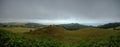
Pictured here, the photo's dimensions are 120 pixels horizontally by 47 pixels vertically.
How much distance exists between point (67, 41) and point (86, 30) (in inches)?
A: 156

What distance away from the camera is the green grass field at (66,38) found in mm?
19453

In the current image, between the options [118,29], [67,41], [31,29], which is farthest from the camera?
[31,29]

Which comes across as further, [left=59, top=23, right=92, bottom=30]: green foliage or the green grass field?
[left=59, top=23, right=92, bottom=30]: green foliage

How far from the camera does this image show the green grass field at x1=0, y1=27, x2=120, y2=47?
766 inches

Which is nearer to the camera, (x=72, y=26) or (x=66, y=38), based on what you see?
(x=66, y=38)

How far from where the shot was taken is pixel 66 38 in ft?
81.9

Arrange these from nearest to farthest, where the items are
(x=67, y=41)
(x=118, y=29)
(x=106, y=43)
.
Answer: (x=106, y=43) < (x=67, y=41) < (x=118, y=29)

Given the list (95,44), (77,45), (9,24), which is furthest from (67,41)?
(9,24)

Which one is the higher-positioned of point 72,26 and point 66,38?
point 72,26

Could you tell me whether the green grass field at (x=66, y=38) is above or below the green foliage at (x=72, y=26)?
below

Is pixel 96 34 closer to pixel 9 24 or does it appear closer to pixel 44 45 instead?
pixel 44 45

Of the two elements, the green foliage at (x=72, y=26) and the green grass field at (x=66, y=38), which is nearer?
the green grass field at (x=66, y=38)

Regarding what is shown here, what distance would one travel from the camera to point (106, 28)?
26406mm

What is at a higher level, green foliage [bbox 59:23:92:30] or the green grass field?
green foliage [bbox 59:23:92:30]
